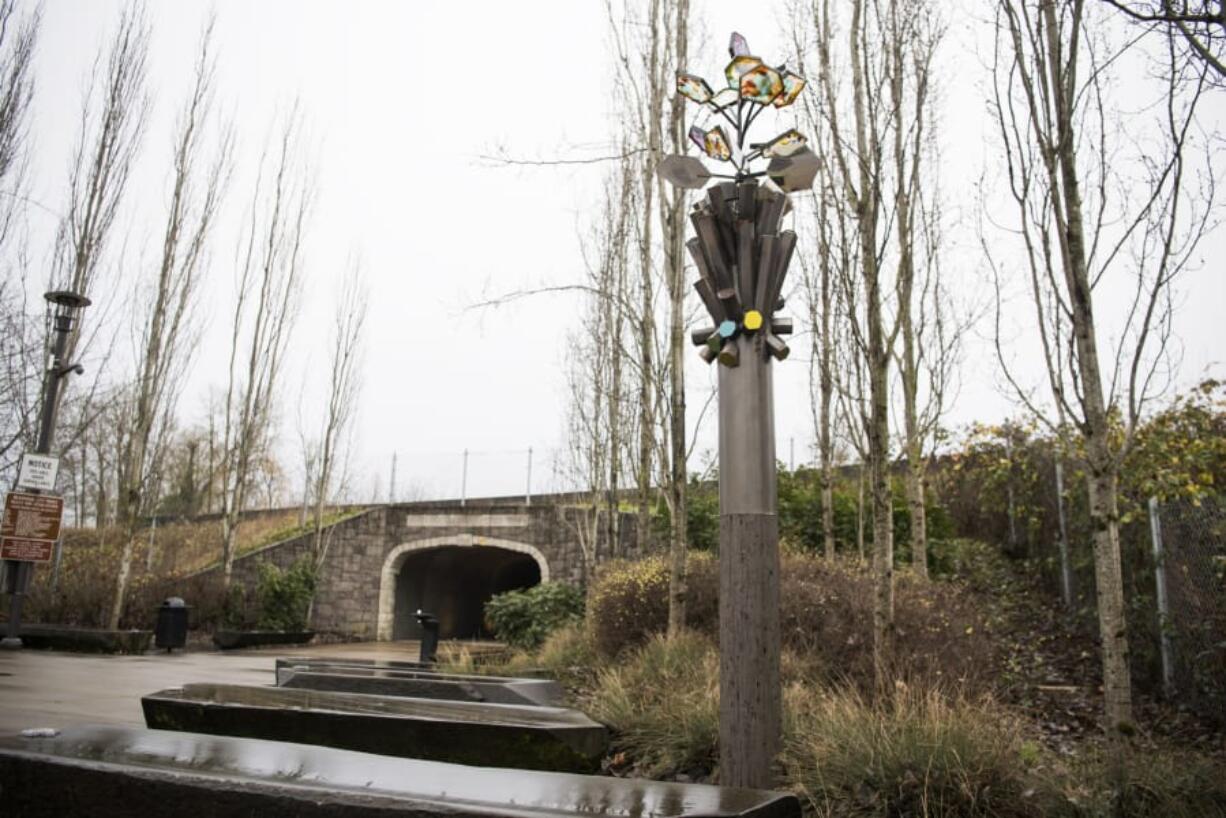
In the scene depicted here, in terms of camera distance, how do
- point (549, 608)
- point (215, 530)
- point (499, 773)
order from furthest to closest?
point (215, 530) → point (549, 608) → point (499, 773)

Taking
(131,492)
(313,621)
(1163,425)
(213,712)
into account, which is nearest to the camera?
(213,712)

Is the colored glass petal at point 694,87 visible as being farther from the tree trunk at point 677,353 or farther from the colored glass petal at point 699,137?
the tree trunk at point 677,353

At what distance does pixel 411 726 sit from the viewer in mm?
4551

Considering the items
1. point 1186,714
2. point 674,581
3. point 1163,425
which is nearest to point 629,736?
point 674,581

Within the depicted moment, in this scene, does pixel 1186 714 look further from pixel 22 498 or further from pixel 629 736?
pixel 22 498

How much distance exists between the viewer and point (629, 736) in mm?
5238

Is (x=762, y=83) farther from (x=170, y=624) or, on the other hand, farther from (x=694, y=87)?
(x=170, y=624)

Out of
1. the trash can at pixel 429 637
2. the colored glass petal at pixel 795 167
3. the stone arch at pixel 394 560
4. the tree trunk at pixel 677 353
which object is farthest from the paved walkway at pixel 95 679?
the stone arch at pixel 394 560

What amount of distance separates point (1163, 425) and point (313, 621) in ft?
62.7

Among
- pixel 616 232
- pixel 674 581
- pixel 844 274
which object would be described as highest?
pixel 616 232

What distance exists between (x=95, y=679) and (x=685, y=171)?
303 inches

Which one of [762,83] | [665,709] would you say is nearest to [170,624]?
[665,709]

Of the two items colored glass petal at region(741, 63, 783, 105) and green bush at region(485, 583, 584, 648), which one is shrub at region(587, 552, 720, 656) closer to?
green bush at region(485, 583, 584, 648)

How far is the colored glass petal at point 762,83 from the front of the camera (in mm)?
4738
